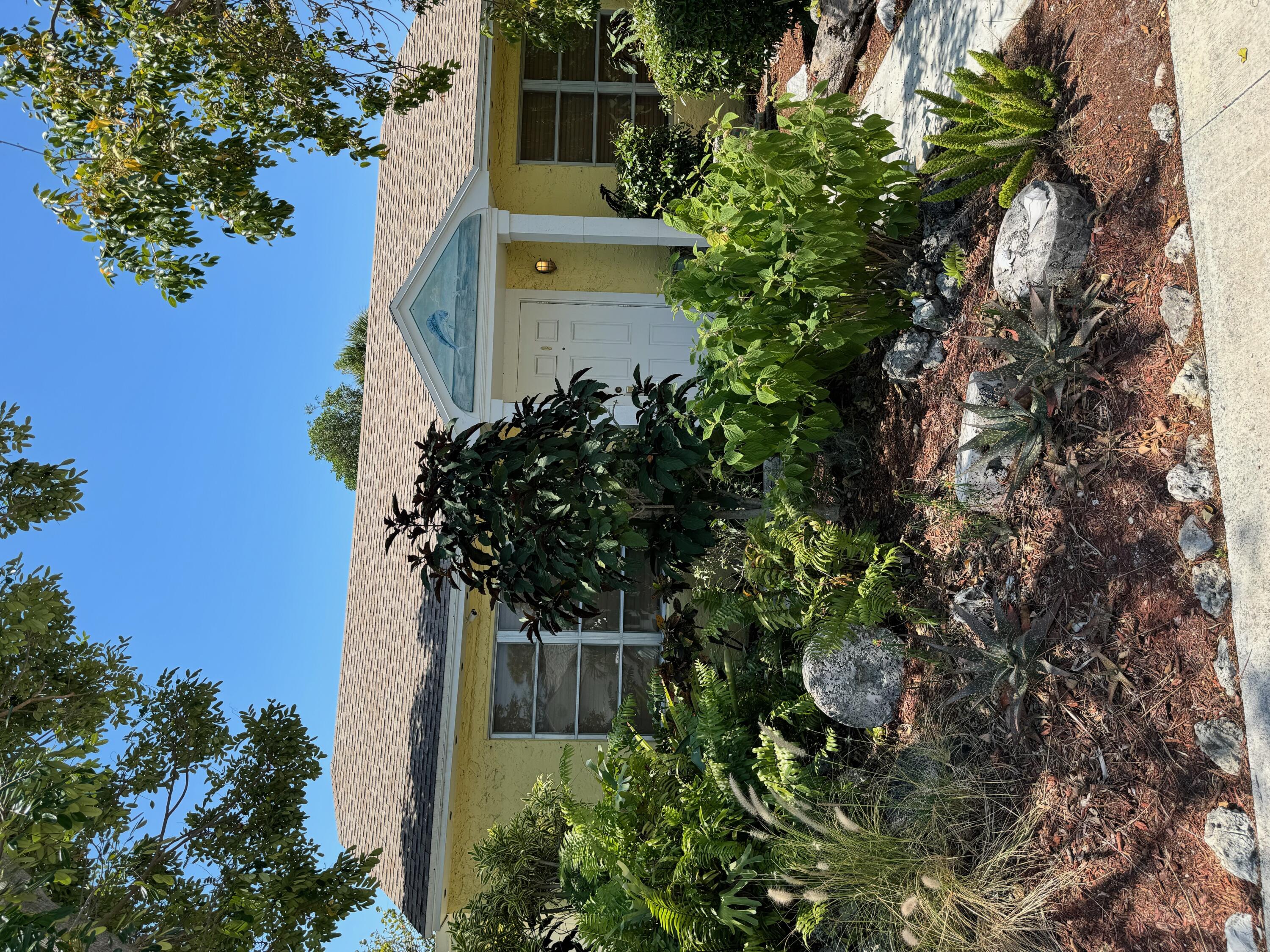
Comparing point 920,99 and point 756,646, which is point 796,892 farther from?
point 920,99

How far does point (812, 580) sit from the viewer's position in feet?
21.6

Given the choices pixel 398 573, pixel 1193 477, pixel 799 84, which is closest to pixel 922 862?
pixel 1193 477

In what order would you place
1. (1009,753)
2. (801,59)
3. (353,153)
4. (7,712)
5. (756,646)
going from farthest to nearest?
(801,59), (756,646), (353,153), (7,712), (1009,753)

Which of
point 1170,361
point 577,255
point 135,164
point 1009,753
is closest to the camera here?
point 1170,361

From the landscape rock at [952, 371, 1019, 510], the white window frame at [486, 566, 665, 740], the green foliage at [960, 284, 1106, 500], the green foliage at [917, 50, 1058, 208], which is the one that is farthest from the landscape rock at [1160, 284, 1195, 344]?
the white window frame at [486, 566, 665, 740]

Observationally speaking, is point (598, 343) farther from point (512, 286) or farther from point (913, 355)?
point (913, 355)

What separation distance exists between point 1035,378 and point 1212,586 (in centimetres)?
142

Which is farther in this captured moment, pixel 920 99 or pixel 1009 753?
pixel 920 99

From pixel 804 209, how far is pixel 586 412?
2.72m

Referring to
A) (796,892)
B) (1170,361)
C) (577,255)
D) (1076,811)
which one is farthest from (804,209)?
(577,255)

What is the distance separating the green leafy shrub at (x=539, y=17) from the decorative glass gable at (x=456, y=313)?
2.62m

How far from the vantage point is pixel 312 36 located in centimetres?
734

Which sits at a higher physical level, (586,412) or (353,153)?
(353,153)

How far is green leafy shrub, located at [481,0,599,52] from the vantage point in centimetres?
859
